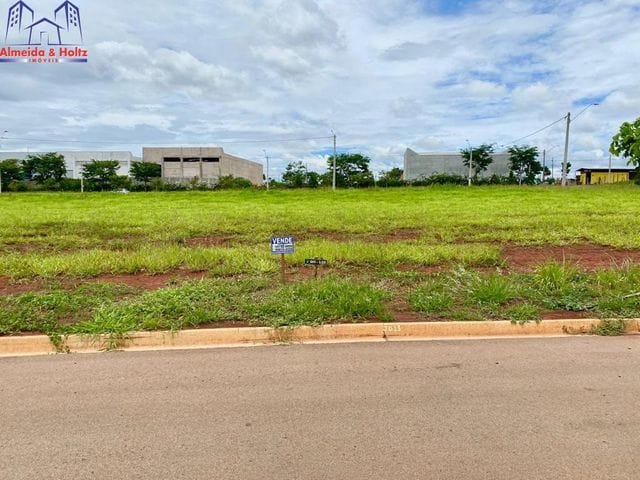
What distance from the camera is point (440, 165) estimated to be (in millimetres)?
76875

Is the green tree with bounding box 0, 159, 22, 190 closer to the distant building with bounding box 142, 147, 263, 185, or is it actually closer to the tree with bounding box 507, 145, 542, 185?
the distant building with bounding box 142, 147, 263, 185

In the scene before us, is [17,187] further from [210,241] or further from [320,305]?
[320,305]

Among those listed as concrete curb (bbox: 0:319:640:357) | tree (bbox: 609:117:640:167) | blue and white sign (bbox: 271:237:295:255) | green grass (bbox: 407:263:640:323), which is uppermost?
tree (bbox: 609:117:640:167)

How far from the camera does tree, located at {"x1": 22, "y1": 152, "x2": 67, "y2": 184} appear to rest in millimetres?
65375

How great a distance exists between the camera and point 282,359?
423 centimetres

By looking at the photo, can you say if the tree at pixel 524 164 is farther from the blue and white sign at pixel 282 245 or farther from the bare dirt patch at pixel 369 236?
the blue and white sign at pixel 282 245

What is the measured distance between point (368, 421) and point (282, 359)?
1.30 meters

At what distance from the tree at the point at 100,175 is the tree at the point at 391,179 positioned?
1495 inches

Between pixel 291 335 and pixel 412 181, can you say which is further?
pixel 412 181

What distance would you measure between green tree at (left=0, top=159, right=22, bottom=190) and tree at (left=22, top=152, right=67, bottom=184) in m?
1.14

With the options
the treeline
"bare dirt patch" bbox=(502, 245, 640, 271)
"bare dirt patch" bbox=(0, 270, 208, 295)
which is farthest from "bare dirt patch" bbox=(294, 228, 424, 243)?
the treeline

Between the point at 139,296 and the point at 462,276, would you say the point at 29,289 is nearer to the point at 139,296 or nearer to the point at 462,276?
the point at 139,296

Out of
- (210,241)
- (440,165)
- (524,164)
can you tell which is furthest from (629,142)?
(440,165)

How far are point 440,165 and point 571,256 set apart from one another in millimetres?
70959
